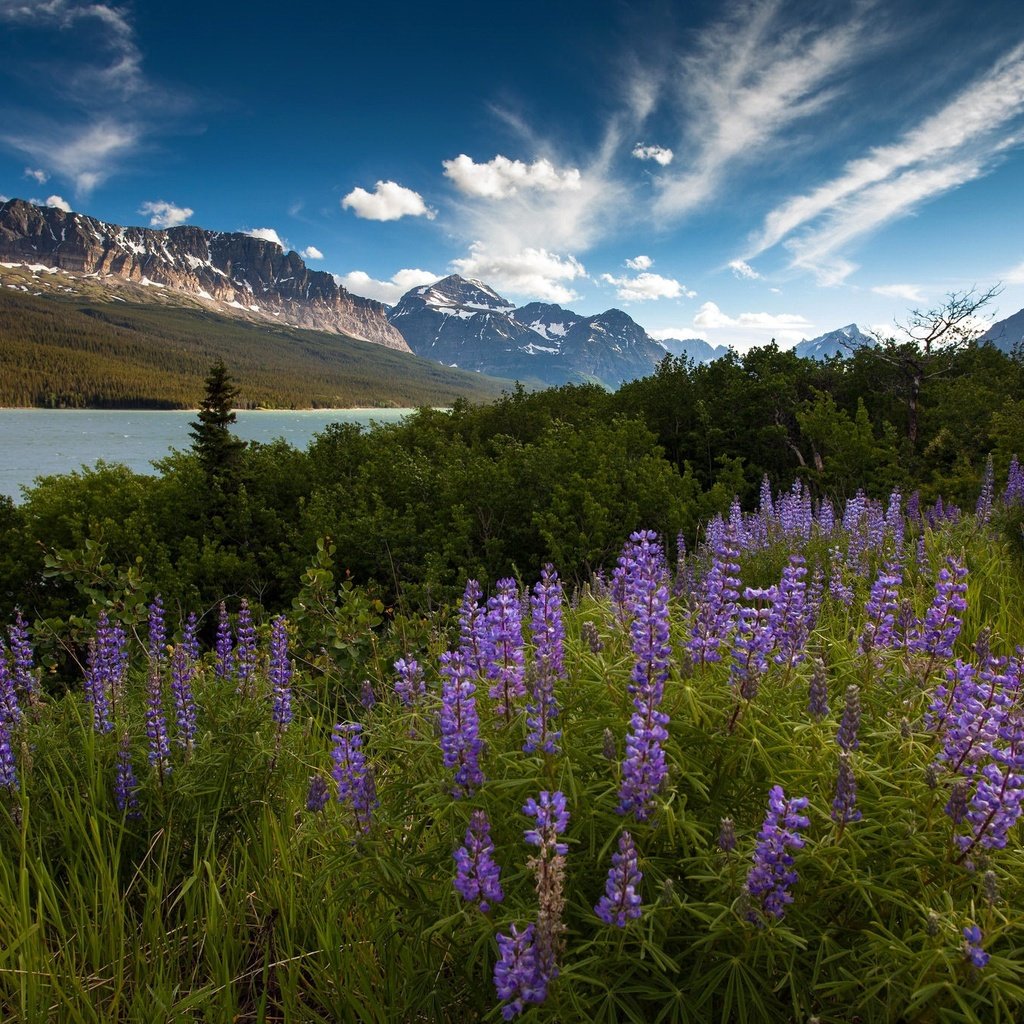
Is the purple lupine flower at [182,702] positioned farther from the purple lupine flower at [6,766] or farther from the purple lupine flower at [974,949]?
the purple lupine flower at [974,949]

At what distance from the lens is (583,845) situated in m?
1.95

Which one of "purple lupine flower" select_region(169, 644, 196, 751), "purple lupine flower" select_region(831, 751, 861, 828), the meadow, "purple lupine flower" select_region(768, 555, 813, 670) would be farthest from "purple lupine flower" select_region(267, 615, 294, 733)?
"purple lupine flower" select_region(831, 751, 861, 828)

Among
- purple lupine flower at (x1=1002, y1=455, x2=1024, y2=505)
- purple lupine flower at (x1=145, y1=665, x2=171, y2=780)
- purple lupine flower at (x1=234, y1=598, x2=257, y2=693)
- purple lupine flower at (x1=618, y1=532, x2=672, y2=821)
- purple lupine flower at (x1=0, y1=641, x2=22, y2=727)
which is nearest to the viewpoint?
purple lupine flower at (x1=618, y1=532, x2=672, y2=821)

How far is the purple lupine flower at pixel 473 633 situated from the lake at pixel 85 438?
33812 millimetres

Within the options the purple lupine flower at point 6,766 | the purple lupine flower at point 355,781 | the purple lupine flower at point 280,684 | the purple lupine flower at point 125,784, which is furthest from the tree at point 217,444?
the purple lupine flower at point 355,781

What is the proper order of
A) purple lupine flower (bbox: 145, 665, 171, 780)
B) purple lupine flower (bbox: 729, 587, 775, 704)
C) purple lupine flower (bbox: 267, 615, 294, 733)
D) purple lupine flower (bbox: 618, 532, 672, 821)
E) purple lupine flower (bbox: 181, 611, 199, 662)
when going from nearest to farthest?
purple lupine flower (bbox: 618, 532, 672, 821), purple lupine flower (bbox: 729, 587, 775, 704), purple lupine flower (bbox: 145, 665, 171, 780), purple lupine flower (bbox: 267, 615, 294, 733), purple lupine flower (bbox: 181, 611, 199, 662)

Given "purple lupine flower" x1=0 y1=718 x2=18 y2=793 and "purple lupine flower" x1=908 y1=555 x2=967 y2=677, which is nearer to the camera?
"purple lupine flower" x1=908 y1=555 x2=967 y2=677

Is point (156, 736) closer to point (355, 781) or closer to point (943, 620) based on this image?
point (355, 781)

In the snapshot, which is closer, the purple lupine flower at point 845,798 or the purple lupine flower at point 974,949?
the purple lupine flower at point 974,949

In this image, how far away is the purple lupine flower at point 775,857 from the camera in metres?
1.51

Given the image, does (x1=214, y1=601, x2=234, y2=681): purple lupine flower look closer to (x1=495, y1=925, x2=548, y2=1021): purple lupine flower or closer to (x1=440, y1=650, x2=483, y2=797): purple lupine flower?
(x1=440, y1=650, x2=483, y2=797): purple lupine flower

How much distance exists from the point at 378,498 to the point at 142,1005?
64.8ft

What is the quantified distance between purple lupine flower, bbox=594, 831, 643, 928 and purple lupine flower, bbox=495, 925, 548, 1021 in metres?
0.20

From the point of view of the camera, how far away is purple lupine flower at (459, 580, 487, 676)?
231cm
